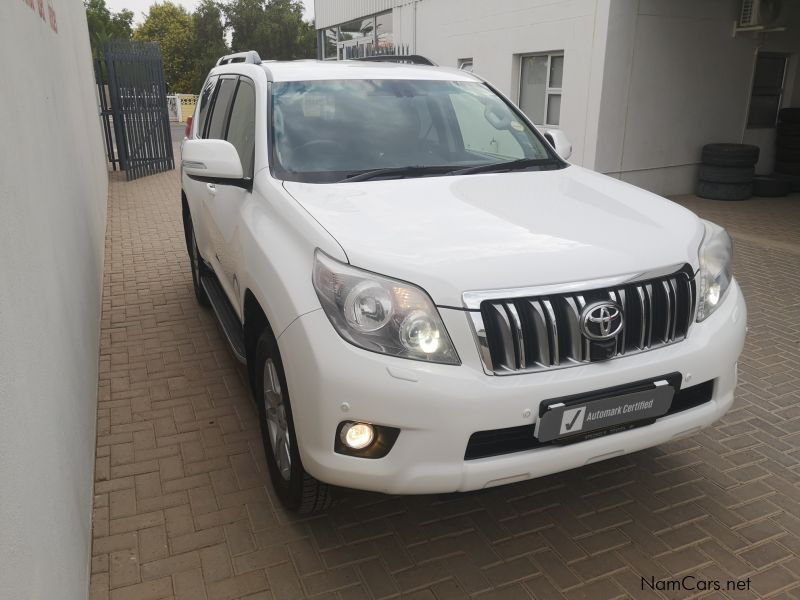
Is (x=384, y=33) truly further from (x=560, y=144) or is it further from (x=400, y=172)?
(x=400, y=172)

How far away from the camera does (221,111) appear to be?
4.50 meters

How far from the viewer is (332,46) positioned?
2170cm

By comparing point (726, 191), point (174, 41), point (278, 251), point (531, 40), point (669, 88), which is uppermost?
point (174, 41)

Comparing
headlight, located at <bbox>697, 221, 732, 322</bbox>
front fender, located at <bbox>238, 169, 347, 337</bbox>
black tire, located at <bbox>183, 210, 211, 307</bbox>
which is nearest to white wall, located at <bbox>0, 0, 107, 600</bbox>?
front fender, located at <bbox>238, 169, 347, 337</bbox>

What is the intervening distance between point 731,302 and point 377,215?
1.52 meters

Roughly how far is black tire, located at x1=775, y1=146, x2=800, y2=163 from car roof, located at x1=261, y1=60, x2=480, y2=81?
9.93 meters

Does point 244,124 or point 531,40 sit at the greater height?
point 531,40

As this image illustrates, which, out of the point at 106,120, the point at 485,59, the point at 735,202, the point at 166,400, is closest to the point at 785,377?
the point at 166,400

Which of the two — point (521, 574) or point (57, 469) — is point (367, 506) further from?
point (57, 469)

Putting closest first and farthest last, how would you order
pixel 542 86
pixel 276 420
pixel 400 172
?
pixel 276 420 < pixel 400 172 < pixel 542 86

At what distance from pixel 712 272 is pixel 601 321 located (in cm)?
76

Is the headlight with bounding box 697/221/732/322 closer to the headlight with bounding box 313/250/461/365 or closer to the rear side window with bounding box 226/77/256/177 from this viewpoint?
the headlight with bounding box 313/250/461/365

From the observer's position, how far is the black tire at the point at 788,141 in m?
11.6

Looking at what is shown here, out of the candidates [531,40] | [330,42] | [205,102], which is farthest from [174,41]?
[205,102]
